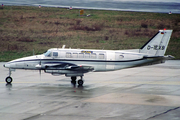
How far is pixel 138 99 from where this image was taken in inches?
771

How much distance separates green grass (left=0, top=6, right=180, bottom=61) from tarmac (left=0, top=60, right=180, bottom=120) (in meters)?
20.3

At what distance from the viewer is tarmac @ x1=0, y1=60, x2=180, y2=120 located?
1612 cm

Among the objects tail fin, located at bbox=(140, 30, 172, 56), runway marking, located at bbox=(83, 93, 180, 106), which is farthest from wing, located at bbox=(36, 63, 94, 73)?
tail fin, located at bbox=(140, 30, 172, 56)

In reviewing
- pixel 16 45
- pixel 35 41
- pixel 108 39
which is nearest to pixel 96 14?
pixel 108 39

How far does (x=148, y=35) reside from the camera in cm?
5594

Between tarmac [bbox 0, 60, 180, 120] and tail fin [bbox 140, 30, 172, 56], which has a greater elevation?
tail fin [bbox 140, 30, 172, 56]

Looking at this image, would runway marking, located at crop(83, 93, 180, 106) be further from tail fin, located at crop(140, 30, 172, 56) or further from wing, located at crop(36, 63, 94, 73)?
tail fin, located at crop(140, 30, 172, 56)

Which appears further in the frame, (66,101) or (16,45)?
(16,45)

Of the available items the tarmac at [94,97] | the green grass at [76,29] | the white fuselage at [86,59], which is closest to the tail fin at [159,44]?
the white fuselage at [86,59]

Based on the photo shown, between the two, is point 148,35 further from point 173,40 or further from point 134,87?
point 134,87

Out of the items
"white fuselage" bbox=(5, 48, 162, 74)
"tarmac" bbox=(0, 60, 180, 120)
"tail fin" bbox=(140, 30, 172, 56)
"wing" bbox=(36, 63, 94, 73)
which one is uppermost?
"tail fin" bbox=(140, 30, 172, 56)

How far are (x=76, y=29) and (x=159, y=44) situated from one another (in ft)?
114

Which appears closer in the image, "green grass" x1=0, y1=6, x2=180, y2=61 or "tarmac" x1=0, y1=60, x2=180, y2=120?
"tarmac" x1=0, y1=60, x2=180, y2=120

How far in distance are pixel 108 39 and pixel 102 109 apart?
38021 mm
